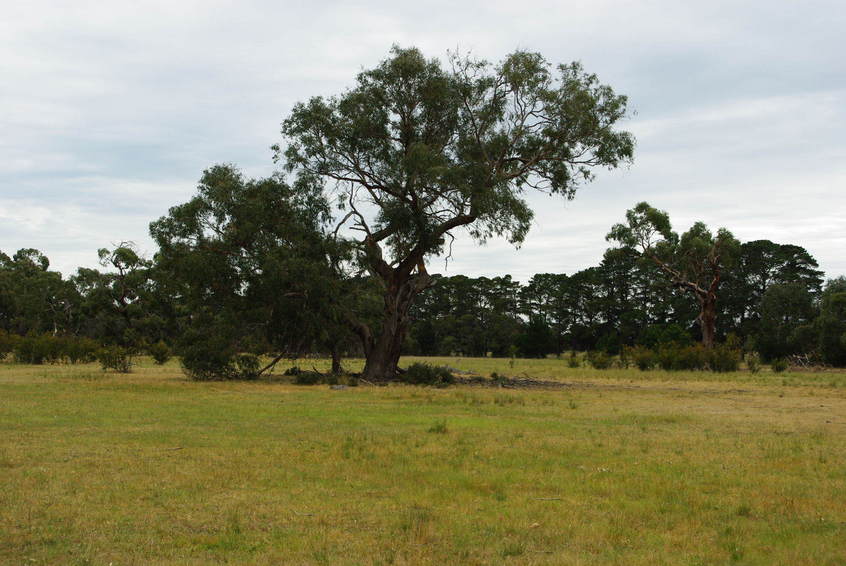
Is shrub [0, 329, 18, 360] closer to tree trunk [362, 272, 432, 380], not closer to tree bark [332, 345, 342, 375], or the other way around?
tree bark [332, 345, 342, 375]

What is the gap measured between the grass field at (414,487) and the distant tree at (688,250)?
3994 cm

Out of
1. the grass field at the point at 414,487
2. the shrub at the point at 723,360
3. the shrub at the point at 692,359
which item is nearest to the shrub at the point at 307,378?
the grass field at the point at 414,487

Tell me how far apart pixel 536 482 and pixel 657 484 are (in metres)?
1.53

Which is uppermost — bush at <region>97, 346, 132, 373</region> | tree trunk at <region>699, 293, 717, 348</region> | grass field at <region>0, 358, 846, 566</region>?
tree trunk at <region>699, 293, 717, 348</region>

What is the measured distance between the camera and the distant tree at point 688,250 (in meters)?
55.2

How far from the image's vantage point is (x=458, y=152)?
103ft

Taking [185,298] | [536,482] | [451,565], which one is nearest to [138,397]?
[185,298]

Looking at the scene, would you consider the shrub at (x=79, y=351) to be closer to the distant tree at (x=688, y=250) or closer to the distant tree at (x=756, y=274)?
the distant tree at (x=688, y=250)

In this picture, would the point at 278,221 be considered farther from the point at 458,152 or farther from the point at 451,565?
the point at 451,565

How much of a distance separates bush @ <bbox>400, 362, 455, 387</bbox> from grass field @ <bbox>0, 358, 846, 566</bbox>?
1282 cm

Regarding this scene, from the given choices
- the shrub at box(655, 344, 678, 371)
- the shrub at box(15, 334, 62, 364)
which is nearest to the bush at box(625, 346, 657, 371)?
the shrub at box(655, 344, 678, 371)

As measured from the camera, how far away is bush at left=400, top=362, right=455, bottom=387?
30906mm

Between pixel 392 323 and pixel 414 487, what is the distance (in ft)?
74.4

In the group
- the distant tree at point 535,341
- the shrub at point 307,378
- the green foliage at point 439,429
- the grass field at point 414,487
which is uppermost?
the distant tree at point 535,341
